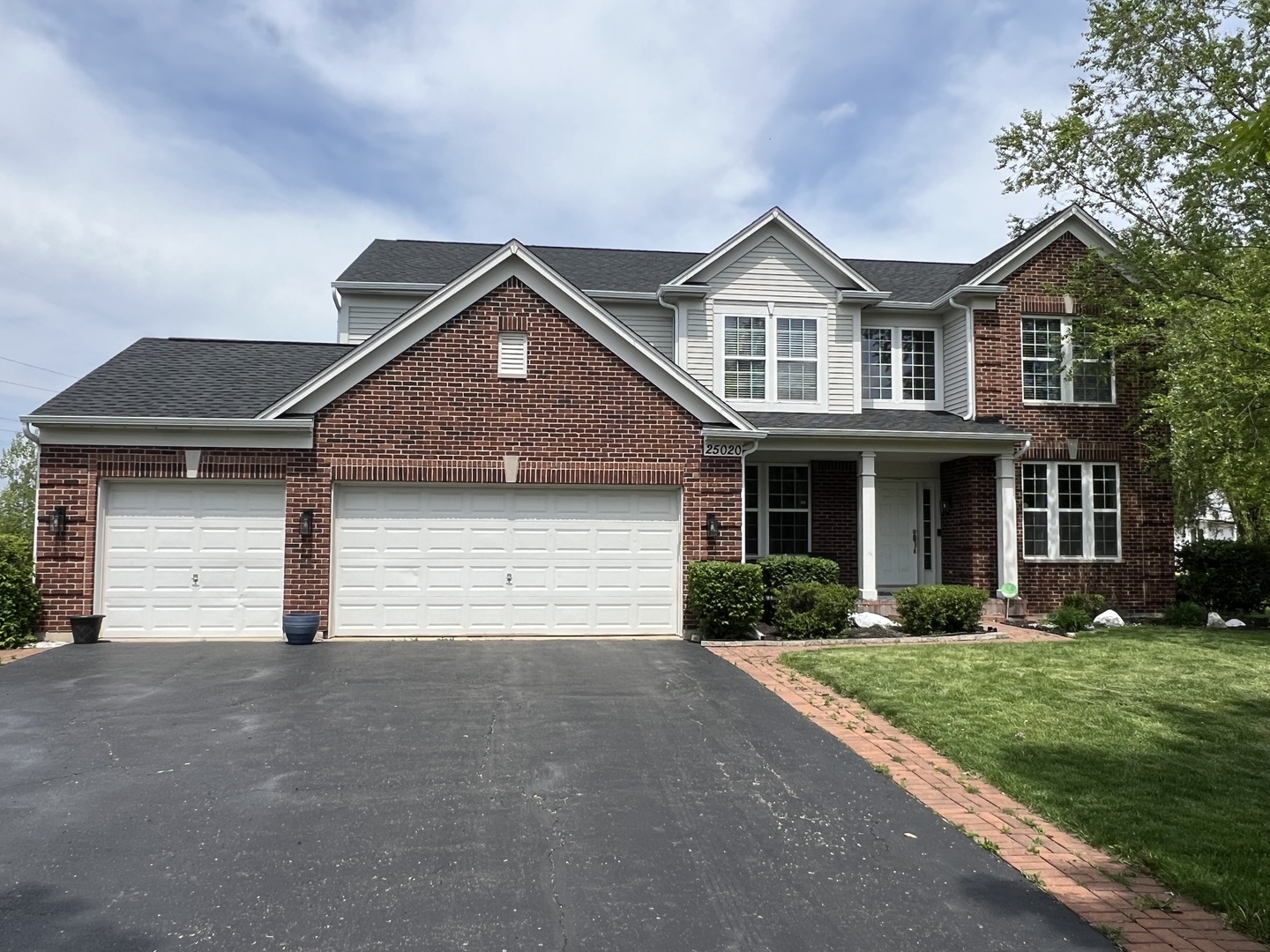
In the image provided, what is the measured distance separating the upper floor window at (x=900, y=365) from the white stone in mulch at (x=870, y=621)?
5.36 metres

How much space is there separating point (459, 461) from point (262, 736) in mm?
6301

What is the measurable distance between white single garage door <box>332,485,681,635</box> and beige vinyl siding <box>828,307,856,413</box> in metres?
5.21

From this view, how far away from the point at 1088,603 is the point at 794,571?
612 cm

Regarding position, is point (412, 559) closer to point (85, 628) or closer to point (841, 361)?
point (85, 628)

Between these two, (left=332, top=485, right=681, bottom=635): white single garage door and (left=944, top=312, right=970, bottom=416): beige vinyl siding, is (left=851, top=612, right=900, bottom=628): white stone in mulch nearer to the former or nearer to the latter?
(left=332, top=485, right=681, bottom=635): white single garage door

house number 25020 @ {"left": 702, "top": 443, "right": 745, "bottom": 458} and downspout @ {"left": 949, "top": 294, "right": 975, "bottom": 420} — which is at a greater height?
downspout @ {"left": 949, "top": 294, "right": 975, "bottom": 420}

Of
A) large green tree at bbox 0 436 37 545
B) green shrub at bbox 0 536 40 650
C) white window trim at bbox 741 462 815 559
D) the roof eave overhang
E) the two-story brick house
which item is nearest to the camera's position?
green shrub at bbox 0 536 40 650

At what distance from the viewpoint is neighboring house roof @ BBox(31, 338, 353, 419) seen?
43.0ft

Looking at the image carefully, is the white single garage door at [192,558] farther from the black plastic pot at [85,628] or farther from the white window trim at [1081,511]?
the white window trim at [1081,511]

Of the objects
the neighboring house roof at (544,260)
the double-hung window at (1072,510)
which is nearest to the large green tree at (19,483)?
the neighboring house roof at (544,260)

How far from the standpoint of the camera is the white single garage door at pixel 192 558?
513 inches

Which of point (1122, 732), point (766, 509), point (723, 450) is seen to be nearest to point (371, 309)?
point (723, 450)

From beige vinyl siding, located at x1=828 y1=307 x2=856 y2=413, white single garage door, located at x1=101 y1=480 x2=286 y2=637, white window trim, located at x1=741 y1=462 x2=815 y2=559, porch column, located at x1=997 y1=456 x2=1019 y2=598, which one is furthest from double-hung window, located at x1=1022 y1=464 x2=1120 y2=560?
white single garage door, located at x1=101 y1=480 x2=286 y2=637

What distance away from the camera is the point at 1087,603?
1655cm
